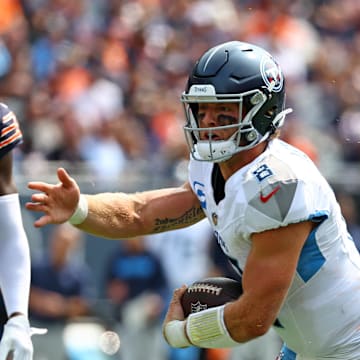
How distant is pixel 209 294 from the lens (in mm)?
3621

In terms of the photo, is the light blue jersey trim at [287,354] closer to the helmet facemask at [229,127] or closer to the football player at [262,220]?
the football player at [262,220]

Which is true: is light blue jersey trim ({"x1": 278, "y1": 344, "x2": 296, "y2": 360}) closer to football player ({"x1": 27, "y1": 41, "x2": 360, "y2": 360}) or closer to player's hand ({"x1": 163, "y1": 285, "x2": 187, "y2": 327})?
football player ({"x1": 27, "y1": 41, "x2": 360, "y2": 360})

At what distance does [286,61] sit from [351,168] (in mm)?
1851

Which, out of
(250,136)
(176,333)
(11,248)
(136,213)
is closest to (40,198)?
(11,248)

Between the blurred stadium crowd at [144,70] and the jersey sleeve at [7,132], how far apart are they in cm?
302

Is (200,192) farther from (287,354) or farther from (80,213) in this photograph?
(287,354)

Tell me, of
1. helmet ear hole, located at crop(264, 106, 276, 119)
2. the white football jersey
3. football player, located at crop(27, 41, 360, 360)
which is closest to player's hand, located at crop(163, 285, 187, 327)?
football player, located at crop(27, 41, 360, 360)

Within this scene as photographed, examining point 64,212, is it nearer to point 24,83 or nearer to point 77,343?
point 77,343

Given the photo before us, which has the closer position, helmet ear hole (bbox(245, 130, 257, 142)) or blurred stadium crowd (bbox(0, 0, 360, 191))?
helmet ear hole (bbox(245, 130, 257, 142))

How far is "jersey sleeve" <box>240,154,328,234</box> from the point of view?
341 cm

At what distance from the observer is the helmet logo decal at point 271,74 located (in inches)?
144

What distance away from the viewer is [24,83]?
822 centimetres

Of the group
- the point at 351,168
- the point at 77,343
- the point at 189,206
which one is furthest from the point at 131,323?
the point at 189,206

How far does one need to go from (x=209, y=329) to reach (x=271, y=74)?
91cm
